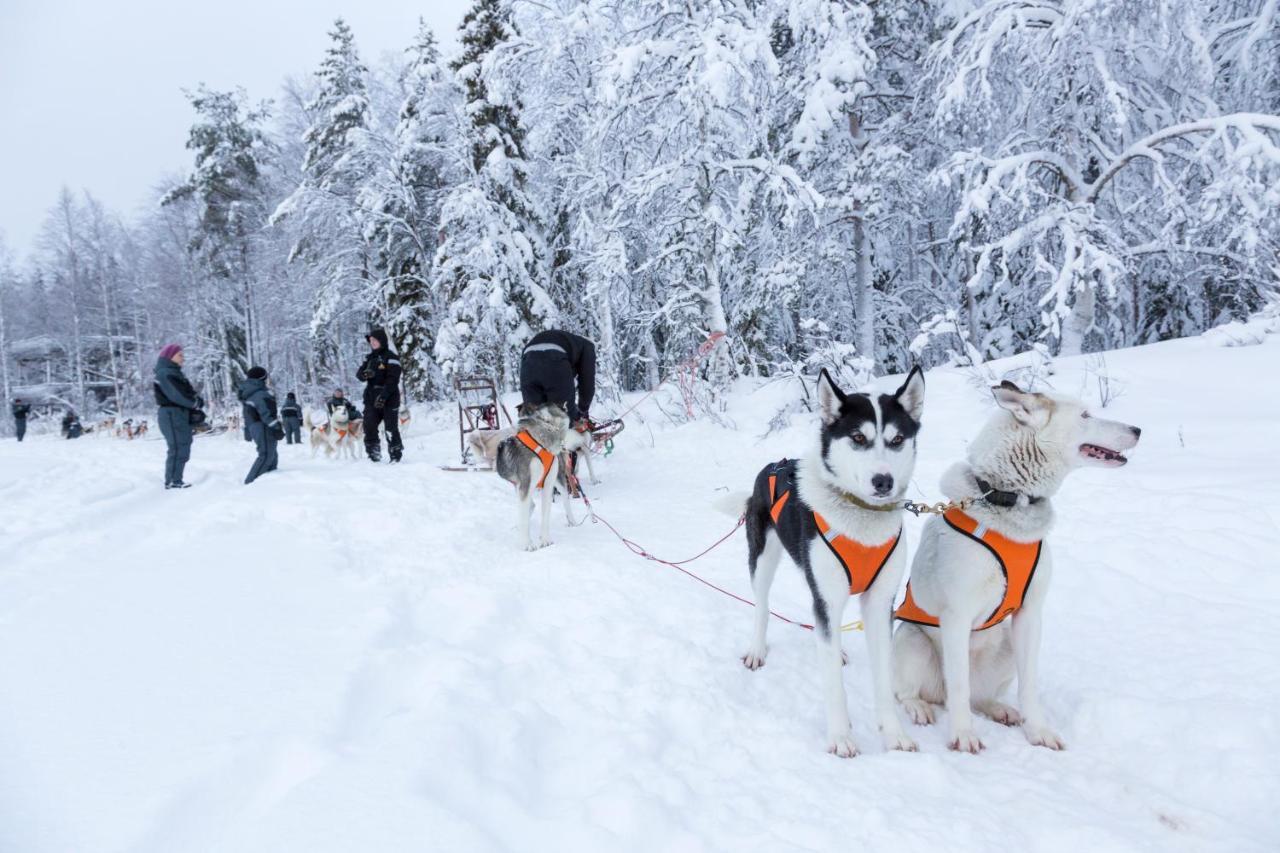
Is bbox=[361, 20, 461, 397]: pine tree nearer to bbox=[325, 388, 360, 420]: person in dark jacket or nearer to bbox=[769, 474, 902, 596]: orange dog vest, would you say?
bbox=[325, 388, 360, 420]: person in dark jacket

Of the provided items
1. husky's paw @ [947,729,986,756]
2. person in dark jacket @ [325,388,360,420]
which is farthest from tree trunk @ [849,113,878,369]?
person in dark jacket @ [325,388,360,420]

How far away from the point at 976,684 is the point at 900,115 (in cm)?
1161

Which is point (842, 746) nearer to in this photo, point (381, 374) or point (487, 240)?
point (381, 374)

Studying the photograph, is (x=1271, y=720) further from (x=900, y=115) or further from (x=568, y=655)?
(x=900, y=115)

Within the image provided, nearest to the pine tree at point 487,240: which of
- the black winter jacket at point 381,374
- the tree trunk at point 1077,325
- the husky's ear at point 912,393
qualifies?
the black winter jacket at point 381,374

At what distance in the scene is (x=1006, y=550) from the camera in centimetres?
216

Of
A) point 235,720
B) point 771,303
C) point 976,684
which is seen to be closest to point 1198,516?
point 976,684

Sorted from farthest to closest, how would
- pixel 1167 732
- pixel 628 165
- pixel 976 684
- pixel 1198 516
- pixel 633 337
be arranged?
pixel 633 337 → pixel 628 165 → pixel 1198 516 → pixel 976 684 → pixel 1167 732

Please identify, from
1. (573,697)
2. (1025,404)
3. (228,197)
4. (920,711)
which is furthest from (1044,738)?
(228,197)

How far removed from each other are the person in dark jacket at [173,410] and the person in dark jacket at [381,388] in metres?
2.06

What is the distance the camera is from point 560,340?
20.9 feet

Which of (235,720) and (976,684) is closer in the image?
(235,720)

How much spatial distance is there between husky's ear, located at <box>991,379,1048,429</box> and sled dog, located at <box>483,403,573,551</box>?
135 inches

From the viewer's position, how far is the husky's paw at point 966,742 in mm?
2172
